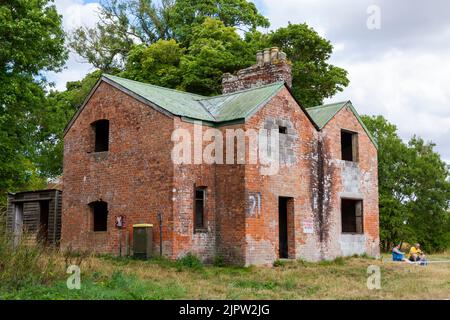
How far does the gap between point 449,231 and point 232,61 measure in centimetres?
1958

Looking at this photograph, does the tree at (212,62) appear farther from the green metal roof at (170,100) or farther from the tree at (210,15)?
the green metal roof at (170,100)

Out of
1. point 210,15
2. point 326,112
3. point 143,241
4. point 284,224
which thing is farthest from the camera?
point 210,15

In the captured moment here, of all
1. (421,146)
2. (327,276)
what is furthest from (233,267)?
(421,146)

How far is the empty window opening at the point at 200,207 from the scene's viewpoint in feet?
60.4

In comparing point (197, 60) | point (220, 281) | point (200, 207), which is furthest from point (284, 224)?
point (197, 60)

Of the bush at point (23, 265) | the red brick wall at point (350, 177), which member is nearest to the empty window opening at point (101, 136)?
the red brick wall at point (350, 177)

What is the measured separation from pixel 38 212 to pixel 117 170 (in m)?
5.87

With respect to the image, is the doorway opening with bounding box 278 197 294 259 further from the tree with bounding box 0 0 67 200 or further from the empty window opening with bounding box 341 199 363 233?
the tree with bounding box 0 0 67 200

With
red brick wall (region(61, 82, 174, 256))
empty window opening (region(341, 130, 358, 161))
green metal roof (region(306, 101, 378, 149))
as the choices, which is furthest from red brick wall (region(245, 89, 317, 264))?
empty window opening (region(341, 130, 358, 161))

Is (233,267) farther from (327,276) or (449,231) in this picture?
(449,231)

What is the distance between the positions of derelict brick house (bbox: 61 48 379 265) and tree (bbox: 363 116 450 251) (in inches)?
608

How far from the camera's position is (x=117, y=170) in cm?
1952

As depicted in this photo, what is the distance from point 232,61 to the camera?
3108cm

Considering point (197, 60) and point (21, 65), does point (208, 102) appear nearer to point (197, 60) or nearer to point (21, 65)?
point (21, 65)
